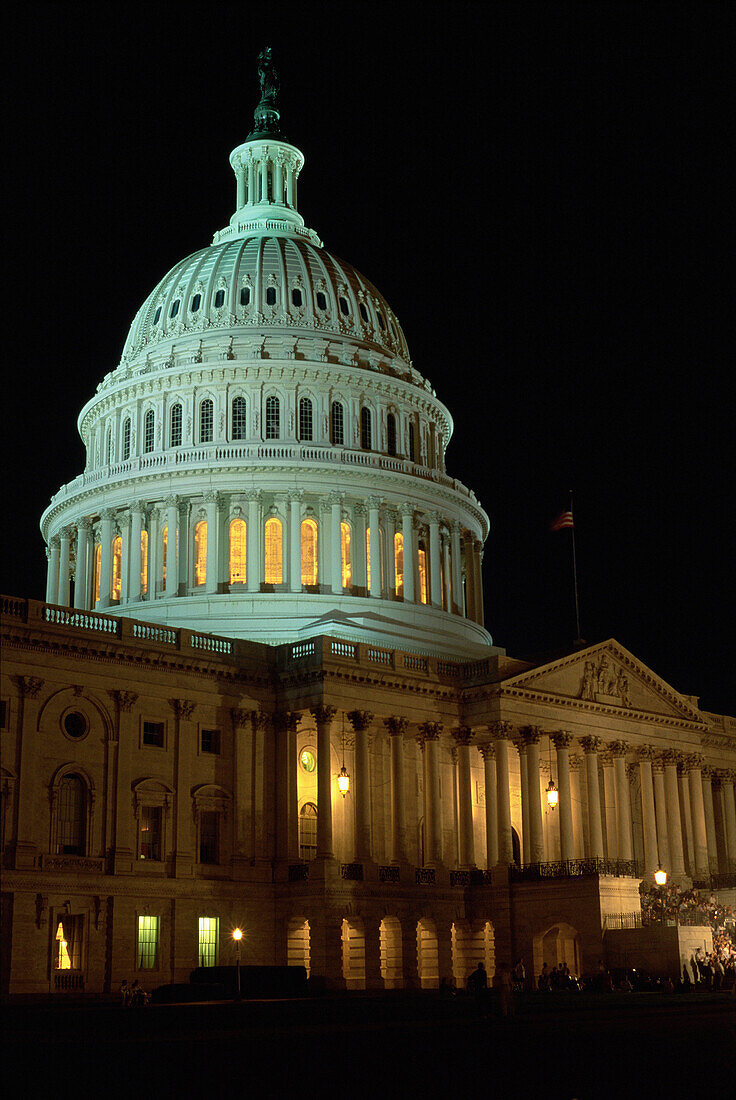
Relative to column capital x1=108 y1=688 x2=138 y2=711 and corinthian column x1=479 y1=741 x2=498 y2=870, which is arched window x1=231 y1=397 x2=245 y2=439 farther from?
column capital x1=108 y1=688 x2=138 y2=711

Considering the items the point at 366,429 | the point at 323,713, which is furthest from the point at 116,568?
the point at 323,713

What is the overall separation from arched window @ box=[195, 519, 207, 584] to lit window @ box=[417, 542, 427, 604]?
44.0 ft

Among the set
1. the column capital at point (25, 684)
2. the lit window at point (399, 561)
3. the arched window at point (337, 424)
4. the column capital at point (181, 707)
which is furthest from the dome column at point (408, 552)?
the column capital at point (25, 684)

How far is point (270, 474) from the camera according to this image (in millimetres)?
88375

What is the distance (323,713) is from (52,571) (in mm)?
33522

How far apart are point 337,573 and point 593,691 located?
1694 cm

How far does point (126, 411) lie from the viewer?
95812 millimetres

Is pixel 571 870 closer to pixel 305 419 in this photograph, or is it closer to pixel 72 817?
pixel 72 817

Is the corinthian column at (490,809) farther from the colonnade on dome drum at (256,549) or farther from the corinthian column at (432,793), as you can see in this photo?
the colonnade on dome drum at (256,549)

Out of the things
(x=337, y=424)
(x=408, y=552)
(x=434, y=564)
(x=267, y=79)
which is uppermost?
(x=267, y=79)

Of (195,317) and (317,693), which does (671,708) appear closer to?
(317,693)

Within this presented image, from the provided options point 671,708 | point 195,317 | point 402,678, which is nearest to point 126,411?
point 195,317

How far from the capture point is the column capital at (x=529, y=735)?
7538cm

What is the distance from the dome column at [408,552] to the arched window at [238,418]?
434 inches
